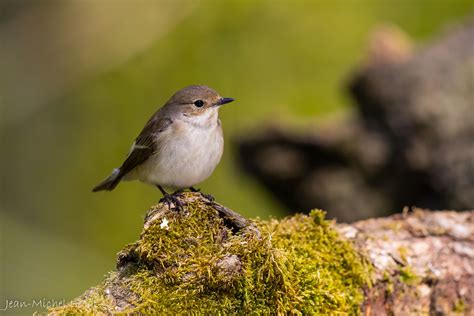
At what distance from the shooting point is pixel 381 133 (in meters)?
7.98

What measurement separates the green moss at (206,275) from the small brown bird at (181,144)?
126 cm

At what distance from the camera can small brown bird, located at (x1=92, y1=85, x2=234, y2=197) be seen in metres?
4.91

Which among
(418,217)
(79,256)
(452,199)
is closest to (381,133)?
(452,199)

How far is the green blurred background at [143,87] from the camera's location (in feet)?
33.6

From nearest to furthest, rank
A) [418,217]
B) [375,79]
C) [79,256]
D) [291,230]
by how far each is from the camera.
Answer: [291,230] < [418,217] < [375,79] < [79,256]

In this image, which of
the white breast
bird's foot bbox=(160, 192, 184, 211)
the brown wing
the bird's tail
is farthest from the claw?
the bird's tail

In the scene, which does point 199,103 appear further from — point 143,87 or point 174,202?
point 143,87

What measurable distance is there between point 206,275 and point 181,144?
185cm

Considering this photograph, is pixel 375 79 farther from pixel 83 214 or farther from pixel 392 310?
pixel 83 214

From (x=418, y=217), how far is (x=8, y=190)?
811 centimetres

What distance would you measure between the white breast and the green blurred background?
4.90 metres

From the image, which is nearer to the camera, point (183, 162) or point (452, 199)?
point (183, 162)

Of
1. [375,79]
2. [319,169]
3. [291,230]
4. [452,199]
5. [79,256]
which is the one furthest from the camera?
[79,256]

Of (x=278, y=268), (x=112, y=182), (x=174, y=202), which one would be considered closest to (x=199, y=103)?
(x=112, y=182)
